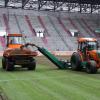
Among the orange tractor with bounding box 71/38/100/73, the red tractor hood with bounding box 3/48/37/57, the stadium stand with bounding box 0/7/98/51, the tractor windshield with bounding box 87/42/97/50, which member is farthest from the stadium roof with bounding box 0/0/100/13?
the tractor windshield with bounding box 87/42/97/50

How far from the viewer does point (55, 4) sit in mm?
A: 75938

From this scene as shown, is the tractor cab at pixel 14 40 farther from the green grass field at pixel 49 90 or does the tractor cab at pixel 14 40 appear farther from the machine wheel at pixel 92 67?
the green grass field at pixel 49 90

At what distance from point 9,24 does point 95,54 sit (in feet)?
165

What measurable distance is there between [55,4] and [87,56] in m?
54.2

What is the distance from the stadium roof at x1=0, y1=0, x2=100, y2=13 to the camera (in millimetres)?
73875

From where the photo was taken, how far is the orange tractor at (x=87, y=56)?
70.8 feet

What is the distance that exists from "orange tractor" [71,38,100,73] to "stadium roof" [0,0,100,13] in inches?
1955

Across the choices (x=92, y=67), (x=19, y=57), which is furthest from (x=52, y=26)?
(x=92, y=67)

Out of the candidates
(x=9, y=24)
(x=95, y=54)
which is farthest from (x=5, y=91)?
(x=9, y=24)

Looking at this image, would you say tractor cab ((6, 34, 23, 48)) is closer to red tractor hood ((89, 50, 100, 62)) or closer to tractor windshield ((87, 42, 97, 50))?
tractor windshield ((87, 42, 97, 50))

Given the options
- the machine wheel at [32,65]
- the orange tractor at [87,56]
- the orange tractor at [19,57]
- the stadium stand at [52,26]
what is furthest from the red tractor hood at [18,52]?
the stadium stand at [52,26]

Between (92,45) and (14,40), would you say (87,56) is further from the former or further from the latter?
(14,40)

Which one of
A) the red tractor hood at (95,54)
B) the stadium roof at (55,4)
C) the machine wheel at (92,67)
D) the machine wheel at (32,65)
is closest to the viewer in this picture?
the machine wheel at (92,67)

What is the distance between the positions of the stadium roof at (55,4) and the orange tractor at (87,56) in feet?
163
